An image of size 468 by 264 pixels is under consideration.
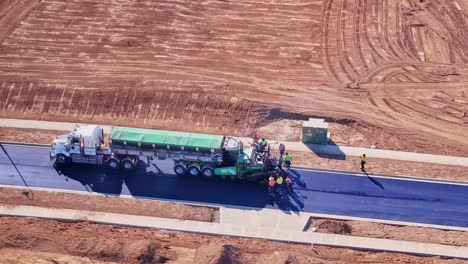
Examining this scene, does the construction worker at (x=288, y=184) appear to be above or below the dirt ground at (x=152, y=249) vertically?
above

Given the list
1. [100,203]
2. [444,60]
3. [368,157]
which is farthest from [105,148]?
[444,60]

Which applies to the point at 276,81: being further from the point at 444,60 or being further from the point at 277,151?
the point at 444,60

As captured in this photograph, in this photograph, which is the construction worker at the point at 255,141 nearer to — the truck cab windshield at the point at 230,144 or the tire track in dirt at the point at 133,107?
the truck cab windshield at the point at 230,144

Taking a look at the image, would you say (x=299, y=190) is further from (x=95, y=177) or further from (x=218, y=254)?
(x=95, y=177)

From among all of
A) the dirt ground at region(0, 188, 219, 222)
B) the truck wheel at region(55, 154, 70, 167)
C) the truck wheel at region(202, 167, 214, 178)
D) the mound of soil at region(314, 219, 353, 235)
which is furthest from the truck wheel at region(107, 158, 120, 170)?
A: the mound of soil at region(314, 219, 353, 235)

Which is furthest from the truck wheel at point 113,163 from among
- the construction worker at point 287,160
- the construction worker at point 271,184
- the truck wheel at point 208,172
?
the construction worker at point 287,160

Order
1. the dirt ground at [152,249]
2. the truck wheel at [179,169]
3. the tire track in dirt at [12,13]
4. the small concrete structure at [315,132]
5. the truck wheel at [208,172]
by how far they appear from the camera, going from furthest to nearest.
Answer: the tire track in dirt at [12,13]
the small concrete structure at [315,132]
the truck wheel at [179,169]
the truck wheel at [208,172]
the dirt ground at [152,249]

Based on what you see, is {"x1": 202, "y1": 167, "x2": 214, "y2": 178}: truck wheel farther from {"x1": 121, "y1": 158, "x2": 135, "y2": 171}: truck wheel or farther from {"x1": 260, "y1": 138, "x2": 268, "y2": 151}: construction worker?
{"x1": 121, "y1": 158, "x2": 135, "y2": 171}: truck wheel
